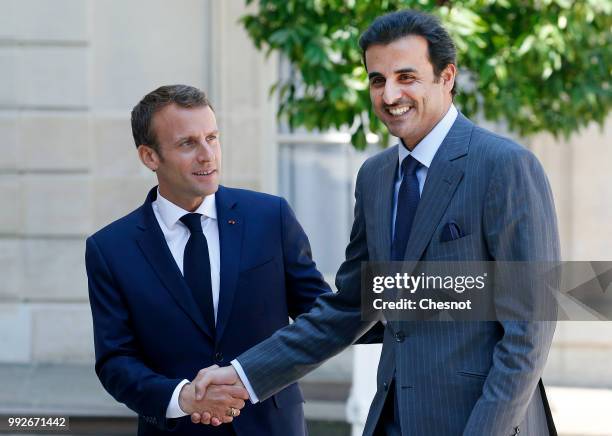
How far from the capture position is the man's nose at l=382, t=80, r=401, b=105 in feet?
10.6

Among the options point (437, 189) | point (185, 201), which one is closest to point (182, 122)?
point (185, 201)

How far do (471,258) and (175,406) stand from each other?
1.24m

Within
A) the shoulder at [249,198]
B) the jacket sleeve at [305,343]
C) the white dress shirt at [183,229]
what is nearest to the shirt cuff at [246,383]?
the jacket sleeve at [305,343]

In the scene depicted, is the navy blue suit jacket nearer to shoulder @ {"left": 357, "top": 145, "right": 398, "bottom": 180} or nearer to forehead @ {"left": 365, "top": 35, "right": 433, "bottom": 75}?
shoulder @ {"left": 357, "top": 145, "right": 398, "bottom": 180}

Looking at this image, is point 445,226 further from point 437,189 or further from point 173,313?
point 173,313

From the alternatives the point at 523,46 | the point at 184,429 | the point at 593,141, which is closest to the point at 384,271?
the point at 184,429

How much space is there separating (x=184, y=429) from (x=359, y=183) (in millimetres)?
1087

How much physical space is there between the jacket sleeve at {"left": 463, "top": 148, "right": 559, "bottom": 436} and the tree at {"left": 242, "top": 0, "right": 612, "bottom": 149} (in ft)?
10.7

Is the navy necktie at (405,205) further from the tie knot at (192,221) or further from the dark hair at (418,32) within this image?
the tie knot at (192,221)

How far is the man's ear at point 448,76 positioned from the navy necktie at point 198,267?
111cm

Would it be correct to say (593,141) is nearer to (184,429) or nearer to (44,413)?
(44,413)

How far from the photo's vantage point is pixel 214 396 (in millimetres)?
3721

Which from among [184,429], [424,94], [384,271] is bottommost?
[184,429]

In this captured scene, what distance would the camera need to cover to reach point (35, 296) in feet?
32.8
